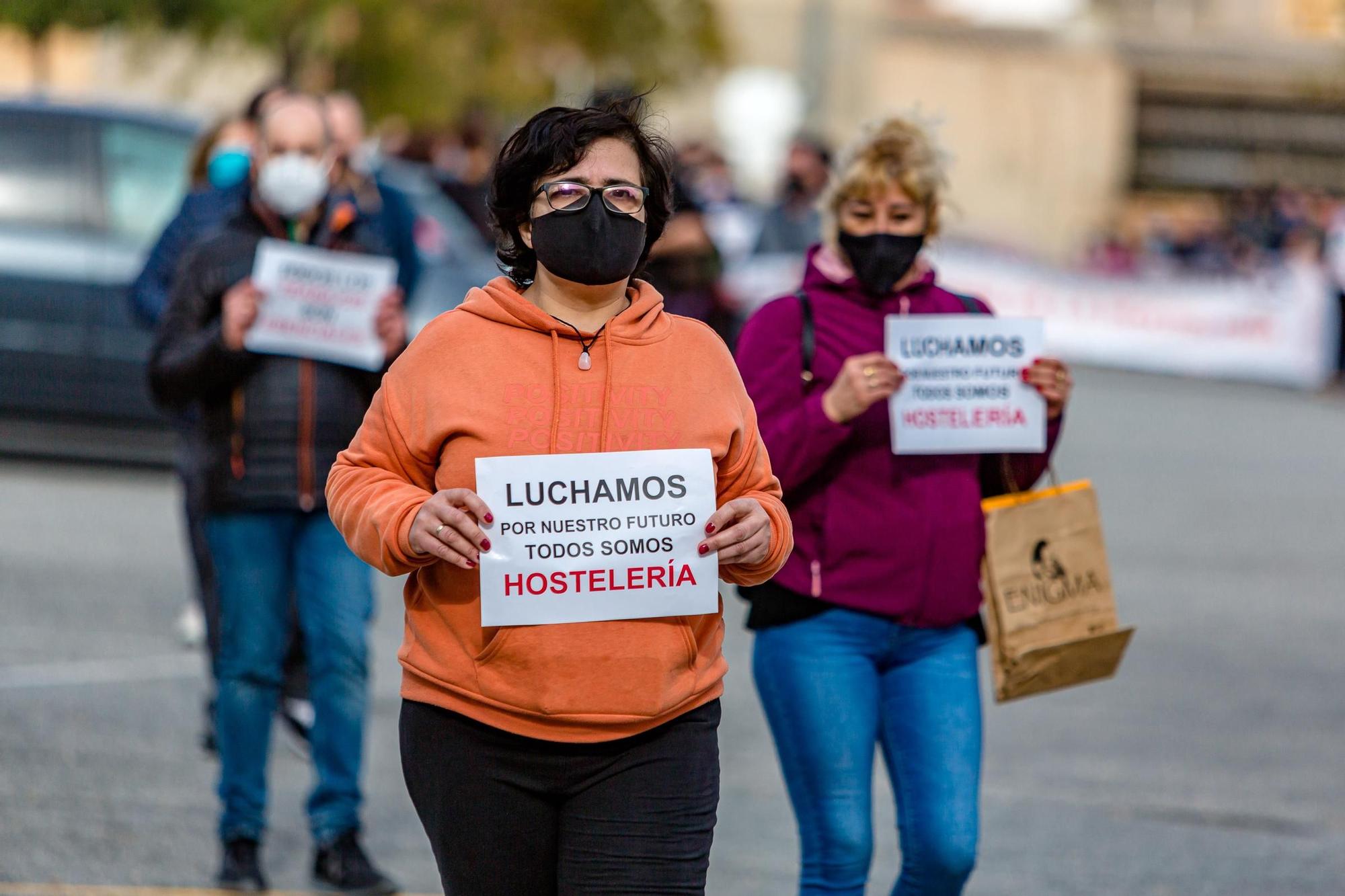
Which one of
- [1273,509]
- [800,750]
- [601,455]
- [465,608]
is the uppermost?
[601,455]

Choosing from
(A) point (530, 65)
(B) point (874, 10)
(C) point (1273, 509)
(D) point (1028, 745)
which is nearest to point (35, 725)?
(D) point (1028, 745)

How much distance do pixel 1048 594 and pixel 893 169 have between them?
99cm

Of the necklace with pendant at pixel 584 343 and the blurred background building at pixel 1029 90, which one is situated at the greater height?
the necklace with pendant at pixel 584 343

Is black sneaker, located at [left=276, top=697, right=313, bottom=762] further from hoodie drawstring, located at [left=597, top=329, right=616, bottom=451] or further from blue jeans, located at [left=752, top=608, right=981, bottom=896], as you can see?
hoodie drawstring, located at [left=597, top=329, right=616, bottom=451]

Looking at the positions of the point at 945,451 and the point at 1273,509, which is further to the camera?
the point at 1273,509

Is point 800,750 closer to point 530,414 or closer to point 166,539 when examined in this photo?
point 530,414

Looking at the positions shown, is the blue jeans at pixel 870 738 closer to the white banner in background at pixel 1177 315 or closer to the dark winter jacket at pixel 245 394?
the dark winter jacket at pixel 245 394

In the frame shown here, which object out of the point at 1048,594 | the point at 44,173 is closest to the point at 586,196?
the point at 1048,594

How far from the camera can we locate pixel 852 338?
15.1 ft

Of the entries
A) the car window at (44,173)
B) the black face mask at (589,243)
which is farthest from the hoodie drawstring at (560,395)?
the car window at (44,173)

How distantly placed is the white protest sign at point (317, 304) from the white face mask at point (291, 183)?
0.11 m

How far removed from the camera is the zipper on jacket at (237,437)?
5449 mm

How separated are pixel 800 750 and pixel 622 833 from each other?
109 cm

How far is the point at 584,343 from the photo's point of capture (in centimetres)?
344
